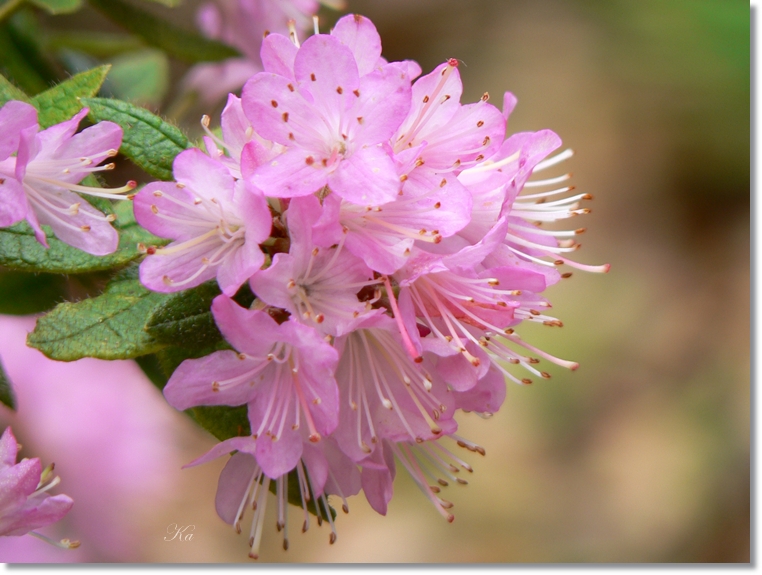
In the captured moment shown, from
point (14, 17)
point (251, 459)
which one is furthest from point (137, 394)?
point (251, 459)

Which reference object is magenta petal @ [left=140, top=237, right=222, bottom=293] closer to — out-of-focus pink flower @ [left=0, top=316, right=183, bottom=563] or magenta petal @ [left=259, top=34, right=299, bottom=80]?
magenta petal @ [left=259, top=34, right=299, bottom=80]

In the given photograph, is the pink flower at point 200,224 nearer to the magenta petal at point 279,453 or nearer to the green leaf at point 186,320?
the green leaf at point 186,320

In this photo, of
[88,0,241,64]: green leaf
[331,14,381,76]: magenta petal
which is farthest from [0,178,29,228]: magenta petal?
[88,0,241,64]: green leaf

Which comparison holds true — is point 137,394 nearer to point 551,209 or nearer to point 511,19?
point 551,209

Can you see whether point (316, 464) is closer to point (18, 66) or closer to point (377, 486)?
point (377, 486)

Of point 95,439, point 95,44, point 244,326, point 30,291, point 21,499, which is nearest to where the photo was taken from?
point 244,326

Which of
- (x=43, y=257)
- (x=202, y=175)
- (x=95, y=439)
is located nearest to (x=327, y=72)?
(x=202, y=175)
